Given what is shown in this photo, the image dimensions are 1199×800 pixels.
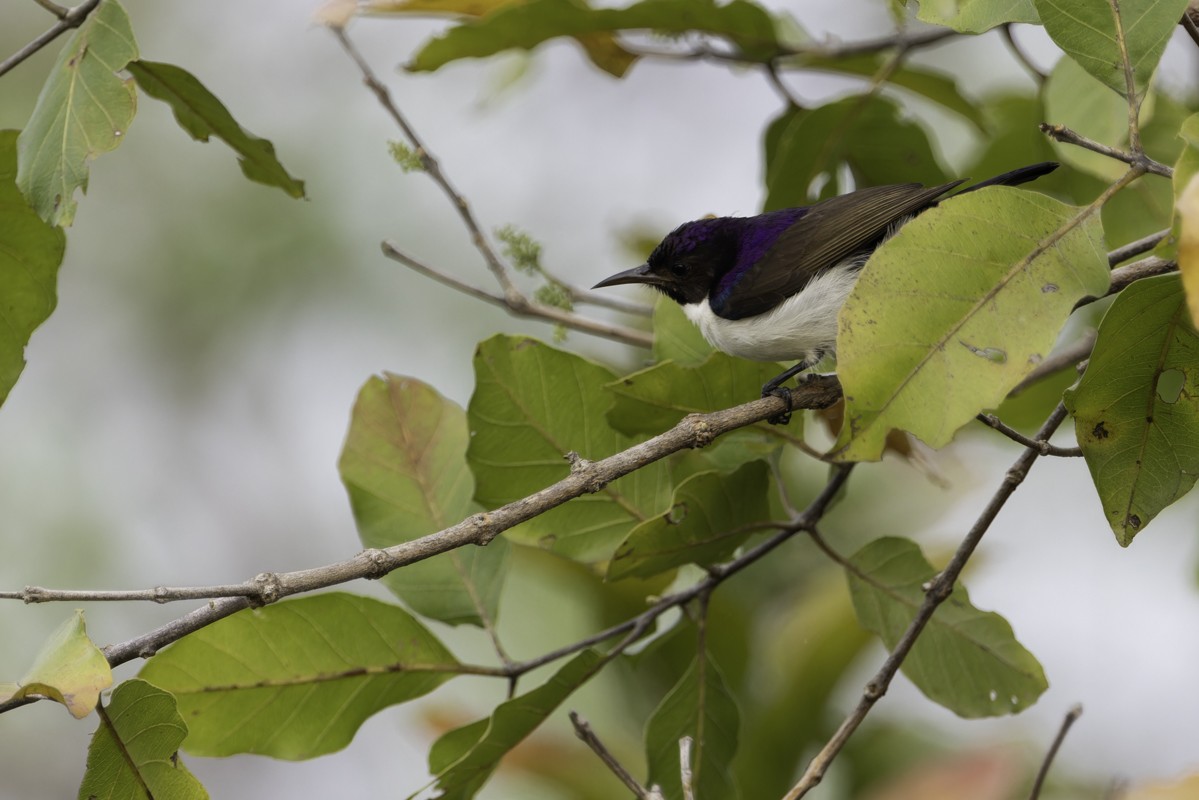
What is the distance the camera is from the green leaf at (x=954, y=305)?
5.82 feet

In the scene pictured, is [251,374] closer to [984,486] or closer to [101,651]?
[984,486]

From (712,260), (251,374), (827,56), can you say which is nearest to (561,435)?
(712,260)

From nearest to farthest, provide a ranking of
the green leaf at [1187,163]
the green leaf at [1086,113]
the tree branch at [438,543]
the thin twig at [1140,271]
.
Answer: the green leaf at [1187,163], the tree branch at [438,543], the thin twig at [1140,271], the green leaf at [1086,113]

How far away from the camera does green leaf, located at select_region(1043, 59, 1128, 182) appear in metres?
2.72

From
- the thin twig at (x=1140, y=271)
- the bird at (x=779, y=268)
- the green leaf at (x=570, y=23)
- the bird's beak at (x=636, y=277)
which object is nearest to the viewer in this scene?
the thin twig at (x=1140, y=271)

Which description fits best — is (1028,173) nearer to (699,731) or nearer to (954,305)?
(954,305)

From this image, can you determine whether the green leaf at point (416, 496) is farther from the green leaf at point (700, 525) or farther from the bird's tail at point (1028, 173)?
the bird's tail at point (1028, 173)

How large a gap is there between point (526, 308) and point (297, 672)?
40.0 inches

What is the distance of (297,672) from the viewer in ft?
8.04

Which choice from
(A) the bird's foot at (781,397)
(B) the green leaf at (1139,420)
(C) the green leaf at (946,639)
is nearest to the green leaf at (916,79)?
(A) the bird's foot at (781,397)

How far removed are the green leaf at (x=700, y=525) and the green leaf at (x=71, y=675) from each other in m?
0.94

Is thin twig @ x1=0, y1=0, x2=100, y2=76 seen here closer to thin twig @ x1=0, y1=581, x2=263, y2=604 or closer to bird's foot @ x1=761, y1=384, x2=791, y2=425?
thin twig @ x1=0, y1=581, x2=263, y2=604

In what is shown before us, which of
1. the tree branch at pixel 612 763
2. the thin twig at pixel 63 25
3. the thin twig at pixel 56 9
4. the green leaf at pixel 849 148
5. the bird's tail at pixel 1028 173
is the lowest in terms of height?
the tree branch at pixel 612 763

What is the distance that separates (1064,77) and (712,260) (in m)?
1.10
